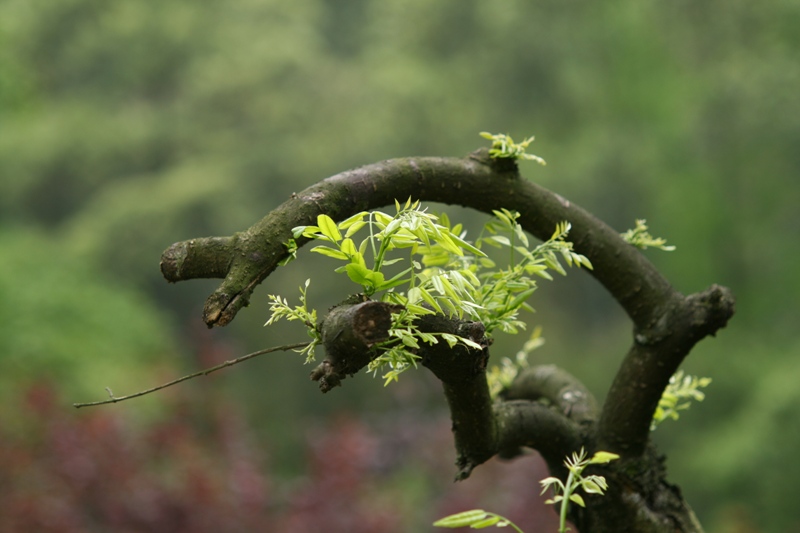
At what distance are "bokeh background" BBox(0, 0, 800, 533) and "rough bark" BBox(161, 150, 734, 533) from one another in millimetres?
2766

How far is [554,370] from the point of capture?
1219 mm

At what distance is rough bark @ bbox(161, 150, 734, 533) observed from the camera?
0.80 meters

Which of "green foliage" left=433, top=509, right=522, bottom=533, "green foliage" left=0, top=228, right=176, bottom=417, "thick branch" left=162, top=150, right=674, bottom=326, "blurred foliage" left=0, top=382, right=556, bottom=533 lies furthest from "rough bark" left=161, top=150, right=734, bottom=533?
"green foliage" left=0, top=228, right=176, bottom=417

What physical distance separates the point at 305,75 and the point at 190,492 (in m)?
5.22

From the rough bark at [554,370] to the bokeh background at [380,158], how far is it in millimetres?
2766

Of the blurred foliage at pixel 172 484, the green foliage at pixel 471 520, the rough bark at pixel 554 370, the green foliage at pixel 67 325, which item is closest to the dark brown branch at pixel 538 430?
the rough bark at pixel 554 370

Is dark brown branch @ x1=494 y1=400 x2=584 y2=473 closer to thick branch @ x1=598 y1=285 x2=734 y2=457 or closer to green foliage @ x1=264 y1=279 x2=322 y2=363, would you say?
thick branch @ x1=598 y1=285 x2=734 y2=457

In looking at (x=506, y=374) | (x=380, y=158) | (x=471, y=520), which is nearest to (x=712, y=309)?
(x=506, y=374)

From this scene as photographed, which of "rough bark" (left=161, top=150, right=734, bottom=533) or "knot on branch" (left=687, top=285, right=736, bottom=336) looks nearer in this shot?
"rough bark" (left=161, top=150, right=734, bottom=533)

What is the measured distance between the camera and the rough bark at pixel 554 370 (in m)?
0.80

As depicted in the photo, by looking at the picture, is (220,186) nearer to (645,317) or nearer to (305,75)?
(305,75)

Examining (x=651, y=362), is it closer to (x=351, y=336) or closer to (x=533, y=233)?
(x=533, y=233)

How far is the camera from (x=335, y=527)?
2836 millimetres

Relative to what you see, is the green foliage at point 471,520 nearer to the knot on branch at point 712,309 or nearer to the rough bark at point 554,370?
the rough bark at point 554,370
